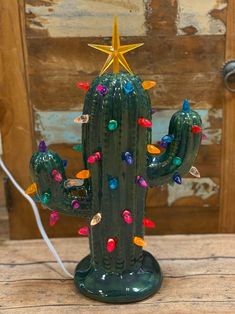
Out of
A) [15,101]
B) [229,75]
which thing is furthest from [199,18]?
[15,101]

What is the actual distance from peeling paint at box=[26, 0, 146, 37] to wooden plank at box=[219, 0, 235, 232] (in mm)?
200

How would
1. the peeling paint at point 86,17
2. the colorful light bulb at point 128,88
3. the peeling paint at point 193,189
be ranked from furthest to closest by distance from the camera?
1. the peeling paint at point 193,189
2. the peeling paint at point 86,17
3. the colorful light bulb at point 128,88

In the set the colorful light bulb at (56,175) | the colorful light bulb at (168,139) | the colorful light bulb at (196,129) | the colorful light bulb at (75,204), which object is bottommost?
the colorful light bulb at (75,204)

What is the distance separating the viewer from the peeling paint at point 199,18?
982mm

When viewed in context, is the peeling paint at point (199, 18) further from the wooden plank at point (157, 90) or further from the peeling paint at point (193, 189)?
the peeling paint at point (193, 189)

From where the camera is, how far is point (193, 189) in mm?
1123

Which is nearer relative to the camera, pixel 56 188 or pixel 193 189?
pixel 56 188

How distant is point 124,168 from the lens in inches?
32.1

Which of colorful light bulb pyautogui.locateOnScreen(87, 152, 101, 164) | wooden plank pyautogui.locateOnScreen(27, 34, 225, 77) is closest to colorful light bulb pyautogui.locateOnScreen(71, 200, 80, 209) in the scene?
colorful light bulb pyautogui.locateOnScreen(87, 152, 101, 164)

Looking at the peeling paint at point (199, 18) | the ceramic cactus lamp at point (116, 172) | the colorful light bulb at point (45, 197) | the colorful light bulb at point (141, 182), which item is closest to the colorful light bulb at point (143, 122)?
the ceramic cactus lamp at point (116, 172)

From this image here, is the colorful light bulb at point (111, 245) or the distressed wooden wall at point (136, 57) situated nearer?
the colorful light bulb at point (111, 245)

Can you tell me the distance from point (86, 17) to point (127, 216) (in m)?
0.46

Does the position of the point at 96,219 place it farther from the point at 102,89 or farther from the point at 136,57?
the point at 136,57

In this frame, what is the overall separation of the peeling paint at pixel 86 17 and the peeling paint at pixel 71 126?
0.62ft
